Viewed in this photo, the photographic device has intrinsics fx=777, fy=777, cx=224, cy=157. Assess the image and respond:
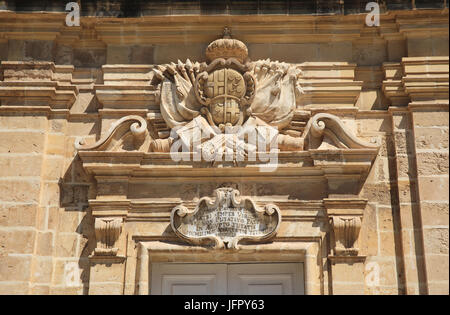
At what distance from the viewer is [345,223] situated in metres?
6.41

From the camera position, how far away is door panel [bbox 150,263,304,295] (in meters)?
6.54

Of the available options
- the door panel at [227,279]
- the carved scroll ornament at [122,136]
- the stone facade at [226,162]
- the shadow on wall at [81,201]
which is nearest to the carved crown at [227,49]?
the stone facade at [226,162]

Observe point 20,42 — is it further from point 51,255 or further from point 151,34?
point 51,255

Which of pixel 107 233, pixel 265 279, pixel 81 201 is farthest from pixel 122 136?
pixel 265 279

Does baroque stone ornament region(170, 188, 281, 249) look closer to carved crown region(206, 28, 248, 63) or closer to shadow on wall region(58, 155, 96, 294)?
shadow on wall region(58, 155, 96, 294)

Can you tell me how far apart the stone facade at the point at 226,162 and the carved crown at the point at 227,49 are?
0.01 m

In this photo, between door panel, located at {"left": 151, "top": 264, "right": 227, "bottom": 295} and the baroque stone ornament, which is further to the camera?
door panel, located at {"left": 151, "top": 264, "right": 227, "bottom": 295}

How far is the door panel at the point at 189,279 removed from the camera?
6.54 metres

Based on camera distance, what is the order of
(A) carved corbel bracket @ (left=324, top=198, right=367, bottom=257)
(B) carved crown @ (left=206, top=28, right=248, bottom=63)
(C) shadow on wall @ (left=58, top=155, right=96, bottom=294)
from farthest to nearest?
(B) carved crown @ (left=206, top=28, right=248, bottom=63)
(C) shadow on wall @ (left=58, top=155, right=96, bottom=294)
(A) carved corbel bracket @ (left=324, top=198, right=367, bottom=257)

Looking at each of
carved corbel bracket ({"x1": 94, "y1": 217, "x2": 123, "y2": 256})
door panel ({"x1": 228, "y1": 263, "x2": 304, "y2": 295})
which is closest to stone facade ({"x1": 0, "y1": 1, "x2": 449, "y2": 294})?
carved corbel bracket ({"x1": 94, "y1": 217, "x2": 123, "y2": 256})
